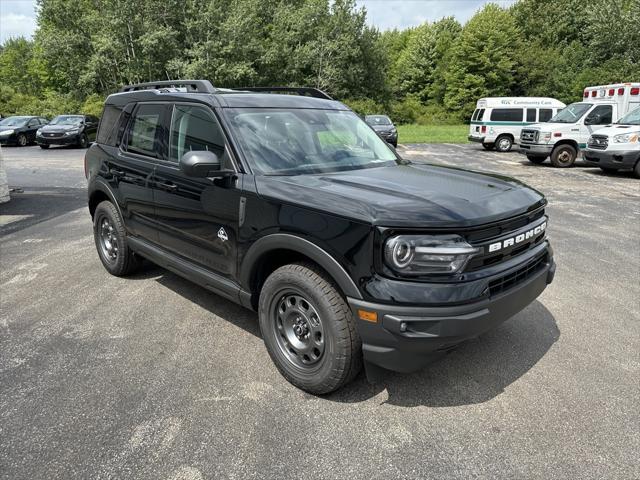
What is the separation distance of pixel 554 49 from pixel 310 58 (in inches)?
1152

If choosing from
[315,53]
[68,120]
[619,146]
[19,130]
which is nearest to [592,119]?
[619,146]

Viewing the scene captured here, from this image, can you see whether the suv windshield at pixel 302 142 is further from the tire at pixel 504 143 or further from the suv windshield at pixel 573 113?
the tire at pixel 504 143

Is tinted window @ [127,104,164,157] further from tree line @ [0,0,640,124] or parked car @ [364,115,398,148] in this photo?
tree line @ [0,0,640,124]

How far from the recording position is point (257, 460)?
7.67ft

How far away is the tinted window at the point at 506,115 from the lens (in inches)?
798

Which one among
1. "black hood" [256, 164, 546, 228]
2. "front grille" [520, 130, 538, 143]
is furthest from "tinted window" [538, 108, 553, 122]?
"black hood" [256, 164, 546, 228]

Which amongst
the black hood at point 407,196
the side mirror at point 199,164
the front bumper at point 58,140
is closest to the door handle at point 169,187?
the side mirror at point 199,164

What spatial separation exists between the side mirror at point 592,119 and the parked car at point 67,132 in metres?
19.4

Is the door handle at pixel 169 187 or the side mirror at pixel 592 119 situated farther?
the side mirror at pixel 592 119

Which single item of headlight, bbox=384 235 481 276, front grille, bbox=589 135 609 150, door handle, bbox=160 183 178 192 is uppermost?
Answer: front grille, bbox=589 135 609 150

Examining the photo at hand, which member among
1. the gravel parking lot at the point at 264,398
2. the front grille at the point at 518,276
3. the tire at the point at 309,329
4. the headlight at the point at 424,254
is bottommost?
the gravel parking lot at the point at 264,398

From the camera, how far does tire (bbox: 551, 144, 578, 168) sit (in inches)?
607

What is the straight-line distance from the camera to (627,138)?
12344 millimetres

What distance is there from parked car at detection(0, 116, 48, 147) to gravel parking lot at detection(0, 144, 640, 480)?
2156cm
